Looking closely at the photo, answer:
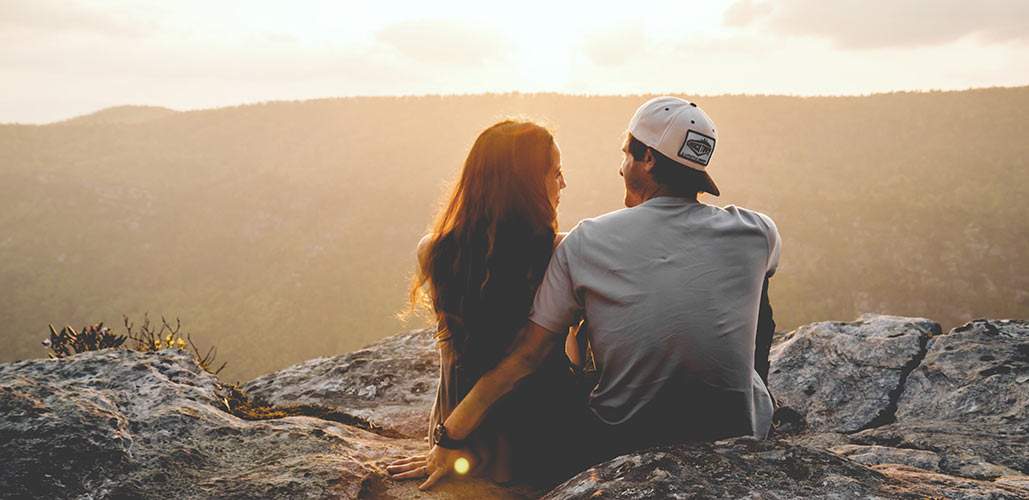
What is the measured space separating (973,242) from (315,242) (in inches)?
1063

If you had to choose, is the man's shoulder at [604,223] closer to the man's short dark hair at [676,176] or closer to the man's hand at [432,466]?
the man's short dark hair at [676,176]

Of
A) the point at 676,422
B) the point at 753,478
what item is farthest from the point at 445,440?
the point at 753,478

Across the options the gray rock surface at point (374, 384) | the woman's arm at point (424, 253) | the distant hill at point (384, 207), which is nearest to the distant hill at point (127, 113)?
the distant hill at point (384, 207)

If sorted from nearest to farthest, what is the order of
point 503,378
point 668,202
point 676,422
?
point 668,202 < point 676,422 < point 503,378

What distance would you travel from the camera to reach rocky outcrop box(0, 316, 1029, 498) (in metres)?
2.36

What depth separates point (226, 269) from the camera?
2877cm

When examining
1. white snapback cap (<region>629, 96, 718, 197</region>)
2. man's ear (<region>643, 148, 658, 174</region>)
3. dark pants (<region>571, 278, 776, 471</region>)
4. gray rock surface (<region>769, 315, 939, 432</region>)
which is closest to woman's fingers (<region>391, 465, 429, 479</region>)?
dark pants (<region>571, 278, 776, 471</region>)

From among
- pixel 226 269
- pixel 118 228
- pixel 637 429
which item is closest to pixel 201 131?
pixel 118 228

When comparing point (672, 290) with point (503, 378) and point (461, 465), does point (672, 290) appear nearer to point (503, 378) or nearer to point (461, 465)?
point (503, 378)

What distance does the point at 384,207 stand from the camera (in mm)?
31609

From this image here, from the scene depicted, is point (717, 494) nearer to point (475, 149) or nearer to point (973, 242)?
point (475, 149)

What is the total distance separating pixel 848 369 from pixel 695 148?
3.41 metres

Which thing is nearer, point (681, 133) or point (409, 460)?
point (681, 133)

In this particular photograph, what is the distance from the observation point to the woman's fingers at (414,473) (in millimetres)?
3289
